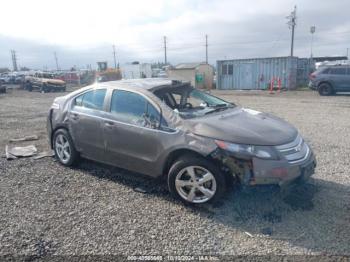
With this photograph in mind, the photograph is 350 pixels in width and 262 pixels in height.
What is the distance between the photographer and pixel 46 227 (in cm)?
338

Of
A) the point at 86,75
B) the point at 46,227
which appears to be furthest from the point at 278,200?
the point at 86,75

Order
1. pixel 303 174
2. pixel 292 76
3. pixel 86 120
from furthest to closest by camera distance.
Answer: pixel 292 76 → pixel 86 120 → pixel 303 174

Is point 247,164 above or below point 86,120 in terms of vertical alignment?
below

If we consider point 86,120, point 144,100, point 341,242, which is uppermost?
point 144,100

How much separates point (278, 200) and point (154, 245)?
1775 millimetres

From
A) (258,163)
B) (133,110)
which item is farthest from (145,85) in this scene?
(258,163)

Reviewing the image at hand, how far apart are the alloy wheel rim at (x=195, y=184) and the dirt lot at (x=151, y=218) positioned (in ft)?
0.50

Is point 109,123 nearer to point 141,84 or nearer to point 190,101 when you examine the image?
point 141,84

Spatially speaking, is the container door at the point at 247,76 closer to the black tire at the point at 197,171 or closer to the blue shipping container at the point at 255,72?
the blue shipping container at the point at 255,72

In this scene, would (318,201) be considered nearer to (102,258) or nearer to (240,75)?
(102,258)

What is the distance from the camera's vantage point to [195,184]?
3713mm

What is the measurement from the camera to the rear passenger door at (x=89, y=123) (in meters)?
4.59

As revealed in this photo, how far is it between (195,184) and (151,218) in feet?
2.16

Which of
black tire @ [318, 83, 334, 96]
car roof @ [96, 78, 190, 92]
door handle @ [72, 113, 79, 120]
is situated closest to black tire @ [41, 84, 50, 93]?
black tire @ [318, 83, 334, 96]
